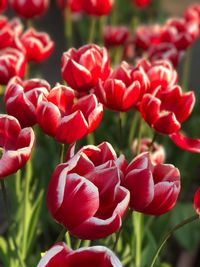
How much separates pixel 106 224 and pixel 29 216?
0.53m

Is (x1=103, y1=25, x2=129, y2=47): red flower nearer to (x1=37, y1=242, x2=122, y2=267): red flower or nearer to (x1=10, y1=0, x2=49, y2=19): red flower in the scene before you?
(x1=10, y1=0, x2=49, y2=19): red flower

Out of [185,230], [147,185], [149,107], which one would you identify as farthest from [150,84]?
[185,230]

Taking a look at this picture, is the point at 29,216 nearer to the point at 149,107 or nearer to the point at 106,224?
the point at 149,107

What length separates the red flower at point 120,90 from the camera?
838mm

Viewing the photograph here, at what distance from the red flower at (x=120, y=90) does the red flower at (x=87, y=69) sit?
0.02 meters

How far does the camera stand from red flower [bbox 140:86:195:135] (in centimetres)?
85

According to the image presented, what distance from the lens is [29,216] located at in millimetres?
1094

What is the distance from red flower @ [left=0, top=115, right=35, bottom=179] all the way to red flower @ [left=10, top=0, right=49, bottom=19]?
768 millimetres

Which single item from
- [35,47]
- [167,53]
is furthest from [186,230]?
[35,47]

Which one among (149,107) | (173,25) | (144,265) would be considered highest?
(149,107)

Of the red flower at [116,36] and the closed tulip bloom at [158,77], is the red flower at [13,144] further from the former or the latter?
the red flower at [116,36]

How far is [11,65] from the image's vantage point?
97cm

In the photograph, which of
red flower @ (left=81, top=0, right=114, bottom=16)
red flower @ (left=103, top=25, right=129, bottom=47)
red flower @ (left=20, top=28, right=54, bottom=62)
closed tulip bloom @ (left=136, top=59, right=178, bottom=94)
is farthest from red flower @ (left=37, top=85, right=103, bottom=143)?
red flower @ (left=103, top=25, right=129, bottom=47)

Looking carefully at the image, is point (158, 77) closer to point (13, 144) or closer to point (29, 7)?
point (13, 144)
